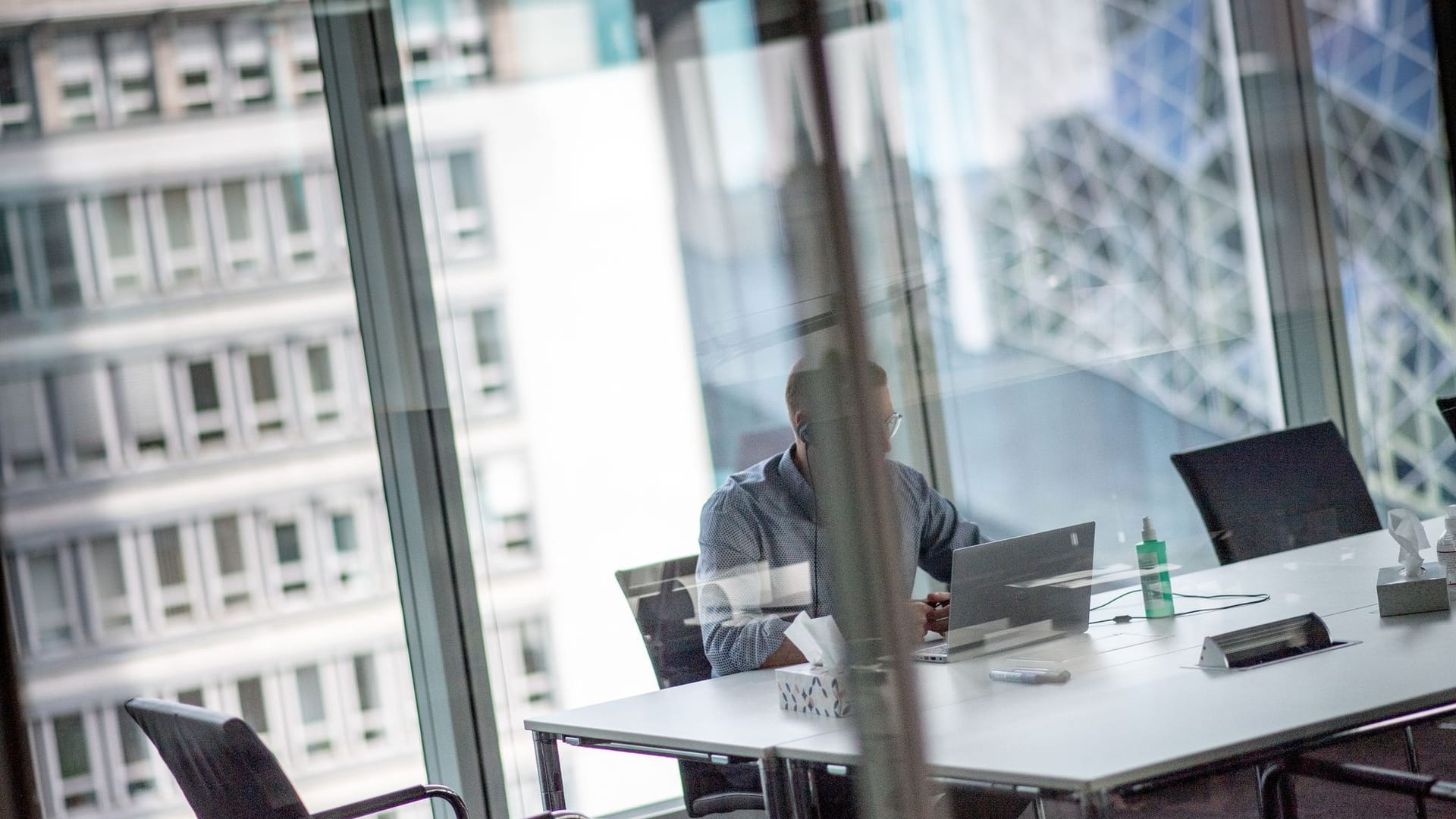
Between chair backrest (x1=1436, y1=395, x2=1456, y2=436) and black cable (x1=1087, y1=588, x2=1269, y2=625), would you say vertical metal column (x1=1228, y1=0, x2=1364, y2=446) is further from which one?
black cable (x1=1087, y1=588, x2=1269, y2=625)

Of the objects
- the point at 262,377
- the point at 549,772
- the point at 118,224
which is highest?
the point at 118,224

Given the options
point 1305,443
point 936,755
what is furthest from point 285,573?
point 1305,443

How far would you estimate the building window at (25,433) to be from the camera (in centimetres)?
300

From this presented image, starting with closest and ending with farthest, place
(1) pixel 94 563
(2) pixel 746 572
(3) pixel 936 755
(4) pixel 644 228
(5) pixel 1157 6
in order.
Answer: (3) pixel 936 755, (2) pixel 746 572, (1) pixel 94 563, (4) pixel 644 228, (5) pixel 1157 6

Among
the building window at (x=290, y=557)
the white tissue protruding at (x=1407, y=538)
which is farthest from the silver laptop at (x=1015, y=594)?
the building window at (x=290, y=557)

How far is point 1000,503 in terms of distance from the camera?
355 cm

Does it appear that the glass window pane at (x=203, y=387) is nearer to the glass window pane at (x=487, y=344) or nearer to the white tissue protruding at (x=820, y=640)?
the glass window pane at (x=487, y=344)

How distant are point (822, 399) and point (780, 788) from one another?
68cm

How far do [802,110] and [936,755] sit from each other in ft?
3.08

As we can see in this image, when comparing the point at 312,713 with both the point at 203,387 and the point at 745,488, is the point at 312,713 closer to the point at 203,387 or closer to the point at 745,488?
the point at 203,387

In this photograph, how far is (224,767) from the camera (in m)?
2.12

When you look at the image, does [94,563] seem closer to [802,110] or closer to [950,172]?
[802,110]

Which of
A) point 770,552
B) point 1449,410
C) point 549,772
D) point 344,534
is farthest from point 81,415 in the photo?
point 1449,410

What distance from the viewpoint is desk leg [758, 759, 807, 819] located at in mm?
2127
